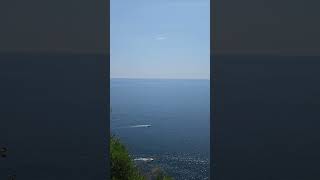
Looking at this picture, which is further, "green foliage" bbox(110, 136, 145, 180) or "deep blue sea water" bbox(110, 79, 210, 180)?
"deep blue sea water" bbox(110, 79, 210, 180)

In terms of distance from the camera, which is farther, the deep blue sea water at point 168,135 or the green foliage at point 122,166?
the deep blue sea water at point 168,135

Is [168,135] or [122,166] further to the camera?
[168,135]

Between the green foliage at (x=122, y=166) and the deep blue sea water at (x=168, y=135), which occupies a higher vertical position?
the green foliage at (x=122, y=166)

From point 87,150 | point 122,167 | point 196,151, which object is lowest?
point 196,151

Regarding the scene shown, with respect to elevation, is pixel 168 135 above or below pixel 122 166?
below

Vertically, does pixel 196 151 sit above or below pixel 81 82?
below

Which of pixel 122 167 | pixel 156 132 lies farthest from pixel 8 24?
pixel 156 132

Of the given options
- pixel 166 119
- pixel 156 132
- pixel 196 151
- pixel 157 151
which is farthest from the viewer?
pixel 166 119

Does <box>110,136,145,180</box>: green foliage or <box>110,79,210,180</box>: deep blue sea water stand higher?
<box>110,136,145,180</box>: green foliage

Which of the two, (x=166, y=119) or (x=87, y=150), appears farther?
(x=166, y=119)

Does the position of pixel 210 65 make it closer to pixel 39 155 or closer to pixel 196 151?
pixel 39 155

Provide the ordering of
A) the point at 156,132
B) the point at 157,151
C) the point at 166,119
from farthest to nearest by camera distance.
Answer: the point at 166,119
the point at 156,132
the point at 157,151
